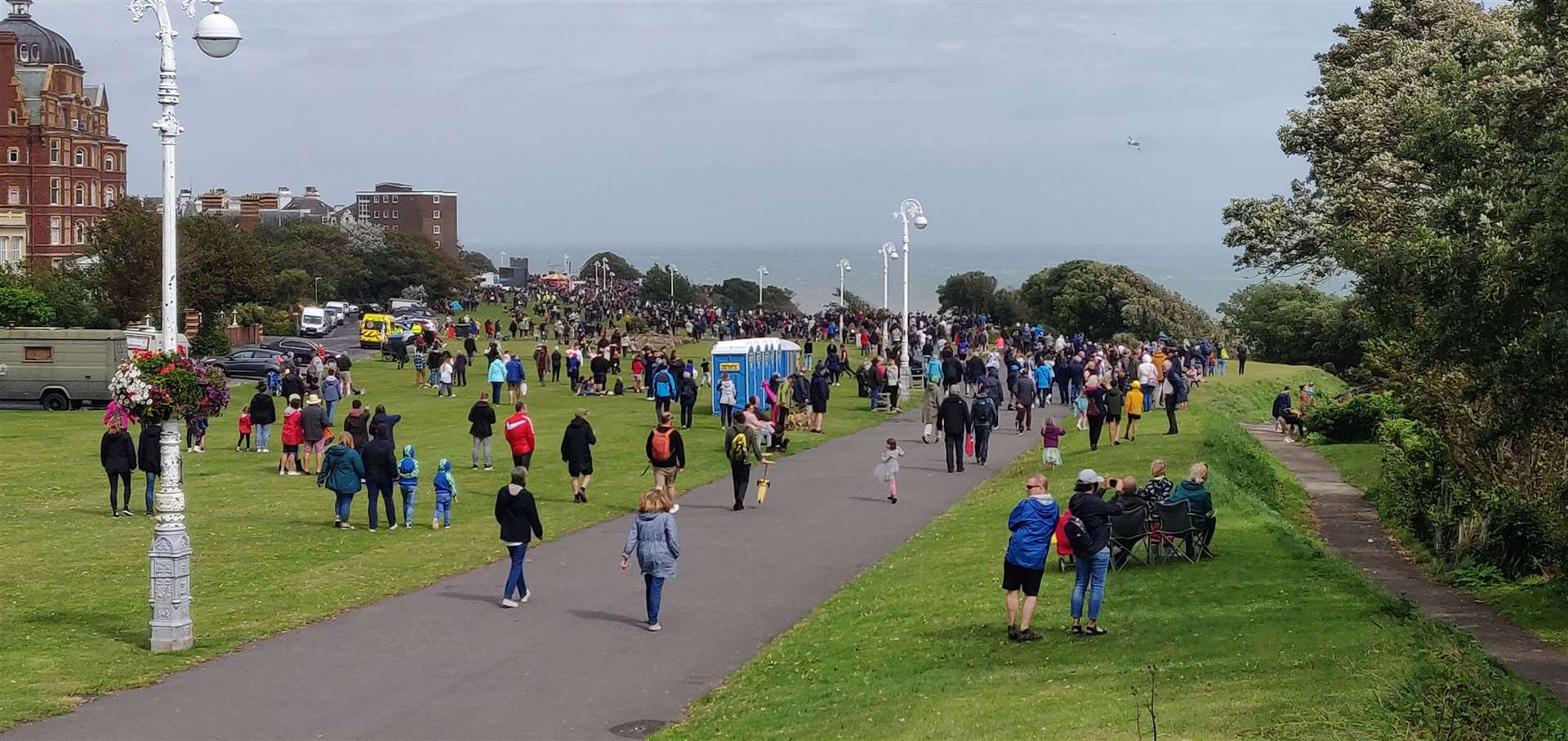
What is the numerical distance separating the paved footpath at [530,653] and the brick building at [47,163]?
7807cm

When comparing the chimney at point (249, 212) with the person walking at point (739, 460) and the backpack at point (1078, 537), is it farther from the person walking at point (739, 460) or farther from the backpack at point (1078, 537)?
the backpack at point (1078, 537)

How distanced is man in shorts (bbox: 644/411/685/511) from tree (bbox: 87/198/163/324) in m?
49.0

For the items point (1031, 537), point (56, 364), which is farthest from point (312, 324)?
point (1031, 537)

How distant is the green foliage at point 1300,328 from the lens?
65.6 m

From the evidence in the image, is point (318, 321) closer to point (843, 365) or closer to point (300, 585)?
point (843, 365)

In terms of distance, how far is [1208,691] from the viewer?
11.3 meters

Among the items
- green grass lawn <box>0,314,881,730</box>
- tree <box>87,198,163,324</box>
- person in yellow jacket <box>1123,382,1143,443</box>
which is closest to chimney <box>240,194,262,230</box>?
tree <box>87,198,163,324</box>

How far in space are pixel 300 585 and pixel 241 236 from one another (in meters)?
61.5

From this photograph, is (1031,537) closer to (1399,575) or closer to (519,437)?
(1399,575)

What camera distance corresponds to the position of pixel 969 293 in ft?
331

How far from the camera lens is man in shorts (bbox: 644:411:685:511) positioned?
22.5 metres

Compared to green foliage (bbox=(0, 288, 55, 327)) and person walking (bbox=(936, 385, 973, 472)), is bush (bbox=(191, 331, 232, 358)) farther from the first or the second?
person walking (bbox=(936, 385, 973, 472))

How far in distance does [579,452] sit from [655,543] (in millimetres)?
9115

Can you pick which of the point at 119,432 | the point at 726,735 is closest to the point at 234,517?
the point at 119,432
